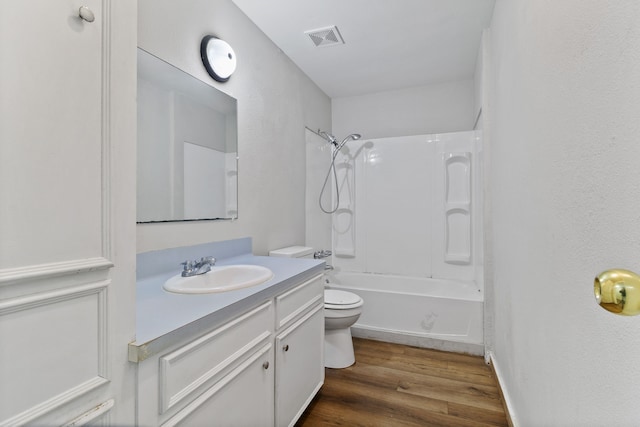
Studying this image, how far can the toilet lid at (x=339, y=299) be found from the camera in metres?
2.29

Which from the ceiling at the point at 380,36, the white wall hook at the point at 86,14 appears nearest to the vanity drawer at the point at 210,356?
the white wall hook at the point at 86,14

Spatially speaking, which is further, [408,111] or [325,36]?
[408,111]

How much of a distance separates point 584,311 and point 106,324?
113 centimetres

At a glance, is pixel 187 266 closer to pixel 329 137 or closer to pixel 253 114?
pixel 253 114

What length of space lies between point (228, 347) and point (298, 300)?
1.72ft

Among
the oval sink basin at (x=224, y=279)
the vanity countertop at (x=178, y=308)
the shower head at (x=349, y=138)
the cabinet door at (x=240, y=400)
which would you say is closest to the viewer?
the vanity countertop at (x=178, y=308)

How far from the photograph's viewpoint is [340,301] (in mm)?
2361

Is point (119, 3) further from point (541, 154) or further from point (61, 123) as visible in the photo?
point (541, 154)

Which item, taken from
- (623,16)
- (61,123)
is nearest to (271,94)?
(61,123)

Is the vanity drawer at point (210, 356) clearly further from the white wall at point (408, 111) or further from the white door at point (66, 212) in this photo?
the white wall at point (408, 111)

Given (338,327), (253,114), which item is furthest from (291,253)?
(253,114)

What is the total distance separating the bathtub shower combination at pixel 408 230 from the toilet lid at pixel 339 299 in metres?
0.34

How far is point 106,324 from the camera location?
69 centimetres

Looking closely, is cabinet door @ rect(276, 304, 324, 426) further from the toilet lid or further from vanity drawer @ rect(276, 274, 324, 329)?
the toilet lid
